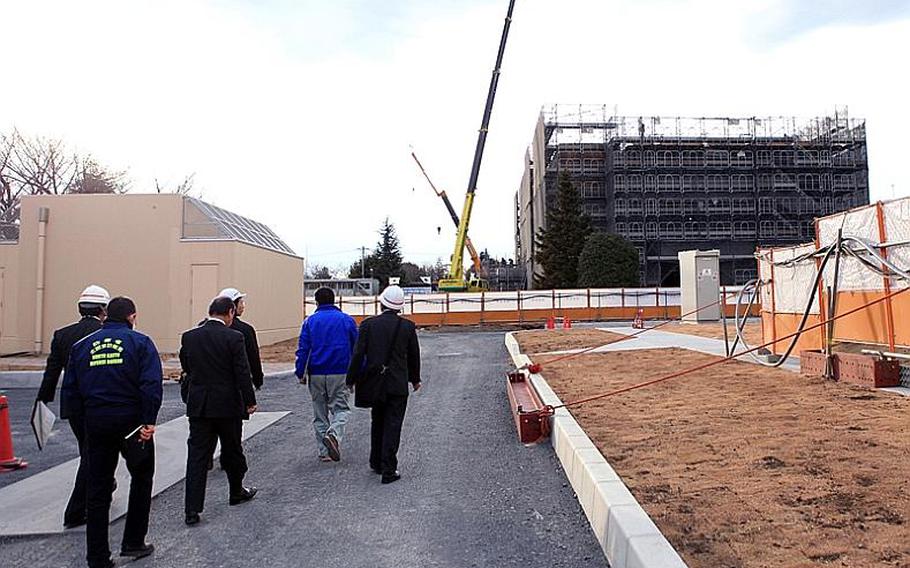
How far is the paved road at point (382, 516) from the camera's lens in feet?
15.4

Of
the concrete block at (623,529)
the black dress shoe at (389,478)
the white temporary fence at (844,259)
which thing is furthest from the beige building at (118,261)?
the concrete block at (623,529)

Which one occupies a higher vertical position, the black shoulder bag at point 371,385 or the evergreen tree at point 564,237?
the evergreen tree at point 564,237

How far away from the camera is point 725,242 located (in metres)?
60.2

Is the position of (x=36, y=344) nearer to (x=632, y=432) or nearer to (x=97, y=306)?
(x=97, y=306)

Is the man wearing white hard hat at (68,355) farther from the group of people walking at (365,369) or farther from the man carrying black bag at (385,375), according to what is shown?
the man carrying black bag at (385,375)

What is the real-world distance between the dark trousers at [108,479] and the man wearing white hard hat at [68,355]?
808 mm

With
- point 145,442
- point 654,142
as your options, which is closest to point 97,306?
point 145,442

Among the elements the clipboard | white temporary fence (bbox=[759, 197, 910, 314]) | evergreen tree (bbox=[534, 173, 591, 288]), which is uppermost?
evergreen tree (bbox=[534, 173, 591, 288])

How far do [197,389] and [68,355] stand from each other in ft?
3.52

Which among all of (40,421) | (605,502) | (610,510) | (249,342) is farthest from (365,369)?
(610,510)

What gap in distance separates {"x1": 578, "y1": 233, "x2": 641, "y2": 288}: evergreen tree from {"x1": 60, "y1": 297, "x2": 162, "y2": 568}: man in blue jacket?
1754 inches

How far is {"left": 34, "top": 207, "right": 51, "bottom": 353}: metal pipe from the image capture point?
2056 centimetres

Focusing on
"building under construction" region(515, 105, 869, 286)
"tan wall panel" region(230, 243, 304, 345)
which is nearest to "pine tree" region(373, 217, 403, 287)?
"building under construction" region(515, 105, 869, 286)

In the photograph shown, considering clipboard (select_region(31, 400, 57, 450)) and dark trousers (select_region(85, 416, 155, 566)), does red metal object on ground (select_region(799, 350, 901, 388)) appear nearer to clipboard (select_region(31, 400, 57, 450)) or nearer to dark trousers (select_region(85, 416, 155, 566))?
dark trousers (select_region(85, 416, 155, 566))
